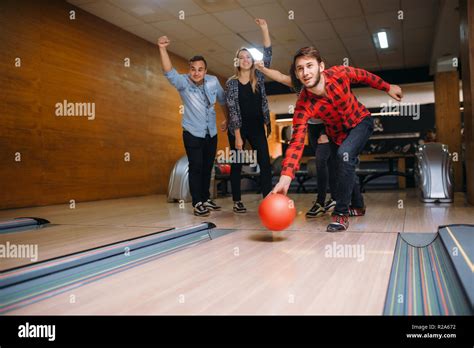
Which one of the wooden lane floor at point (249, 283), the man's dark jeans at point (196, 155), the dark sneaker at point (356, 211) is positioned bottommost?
the wooden lane floor at point (249, 283)

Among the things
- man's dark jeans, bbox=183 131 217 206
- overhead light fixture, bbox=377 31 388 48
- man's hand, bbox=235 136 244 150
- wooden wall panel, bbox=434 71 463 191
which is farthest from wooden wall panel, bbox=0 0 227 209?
wooden wall panel, bbox=434 71 463 191

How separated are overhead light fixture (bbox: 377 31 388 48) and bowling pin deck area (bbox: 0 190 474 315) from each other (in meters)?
5.17

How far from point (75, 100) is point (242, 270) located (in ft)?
16.1

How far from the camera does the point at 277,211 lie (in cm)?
217

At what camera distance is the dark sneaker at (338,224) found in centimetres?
248

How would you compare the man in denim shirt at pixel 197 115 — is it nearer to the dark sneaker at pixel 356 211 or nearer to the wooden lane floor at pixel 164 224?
the wooden lane floor at pixel 164 224

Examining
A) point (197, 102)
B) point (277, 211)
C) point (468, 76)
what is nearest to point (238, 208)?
point (197, 102)

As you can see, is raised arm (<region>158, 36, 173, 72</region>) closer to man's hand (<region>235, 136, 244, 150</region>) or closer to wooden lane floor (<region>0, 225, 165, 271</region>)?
man's hand (<region>235, 136, 244, 150</region>)

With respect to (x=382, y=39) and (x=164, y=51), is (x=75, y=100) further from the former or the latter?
(x=382, y=39)

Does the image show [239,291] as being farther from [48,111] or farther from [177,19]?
[177,19]

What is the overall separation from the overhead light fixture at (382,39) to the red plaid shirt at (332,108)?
205 inches

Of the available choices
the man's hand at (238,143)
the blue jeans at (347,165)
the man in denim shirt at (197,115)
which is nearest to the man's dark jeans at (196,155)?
the man in denim shirt at (197,115)

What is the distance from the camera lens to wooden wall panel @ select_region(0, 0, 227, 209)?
4871mm
